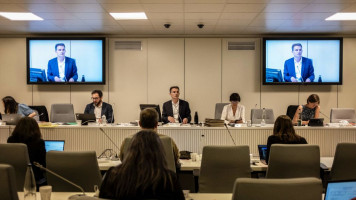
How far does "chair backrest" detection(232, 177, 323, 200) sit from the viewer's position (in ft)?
5.19

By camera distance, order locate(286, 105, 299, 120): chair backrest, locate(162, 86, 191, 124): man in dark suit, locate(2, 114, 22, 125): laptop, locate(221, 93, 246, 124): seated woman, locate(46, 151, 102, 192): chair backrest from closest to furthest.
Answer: locate(46, 151, 102, 192): chair backrest < locate(2, 114, 22, 125): laptop < locate(221, 93, 246, 124): seated woman < locate(162, 86, 191, 124): man in dark suit < locate(286, 105, 299, 120): chair backrest

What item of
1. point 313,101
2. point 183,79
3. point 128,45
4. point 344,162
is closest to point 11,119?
point 128,45

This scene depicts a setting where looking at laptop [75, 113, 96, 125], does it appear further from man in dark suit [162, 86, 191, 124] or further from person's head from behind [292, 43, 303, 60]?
person's head from behind [292, 43, 303, 60]

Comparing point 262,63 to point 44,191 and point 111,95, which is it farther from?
point 44,191

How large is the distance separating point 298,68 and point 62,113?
16.6 ft

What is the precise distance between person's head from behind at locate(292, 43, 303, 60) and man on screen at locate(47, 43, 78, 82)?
4.87m

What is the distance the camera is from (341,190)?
1885 millimetres

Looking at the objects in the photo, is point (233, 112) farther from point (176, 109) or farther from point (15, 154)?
point (15, 154)

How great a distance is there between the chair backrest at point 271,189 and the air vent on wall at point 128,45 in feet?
21.3

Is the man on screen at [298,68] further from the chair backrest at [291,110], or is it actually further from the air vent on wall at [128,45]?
the air vent on wall at [128,45]

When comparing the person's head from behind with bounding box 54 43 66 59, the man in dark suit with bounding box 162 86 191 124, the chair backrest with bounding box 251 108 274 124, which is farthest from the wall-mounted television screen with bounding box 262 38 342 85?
the person's head from behind with bounding box 54 43 66 59

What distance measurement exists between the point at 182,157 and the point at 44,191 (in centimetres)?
199

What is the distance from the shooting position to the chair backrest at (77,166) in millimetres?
2715

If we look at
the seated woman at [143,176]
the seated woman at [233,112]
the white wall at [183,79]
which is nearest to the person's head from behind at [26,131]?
the seated woman at [143,176]
